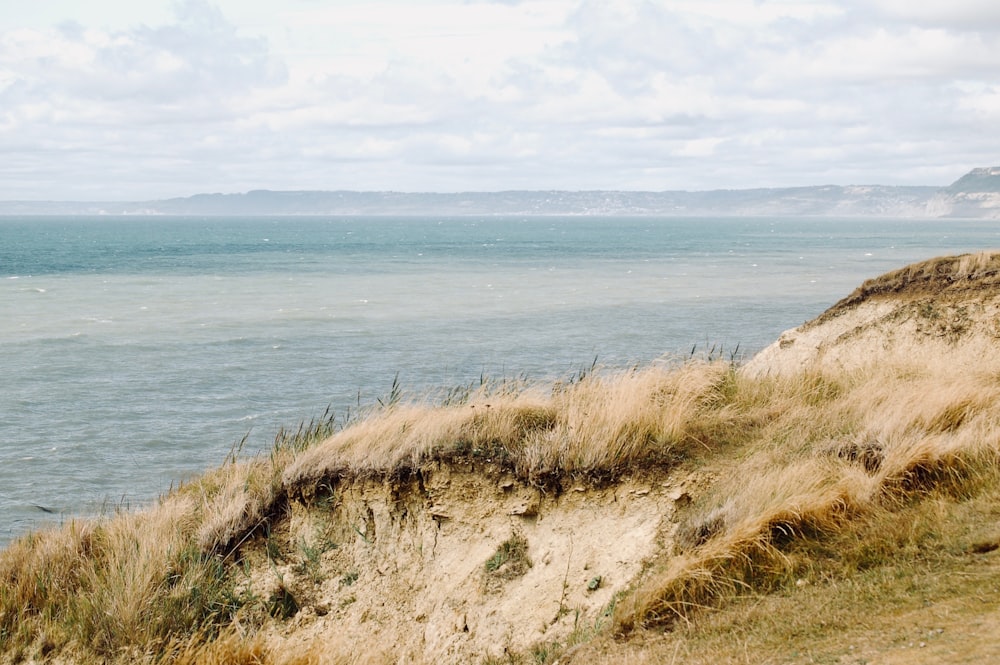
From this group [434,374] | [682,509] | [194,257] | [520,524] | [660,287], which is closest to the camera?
[682,509]

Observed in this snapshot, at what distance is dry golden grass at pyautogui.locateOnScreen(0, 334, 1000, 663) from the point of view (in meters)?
7.76

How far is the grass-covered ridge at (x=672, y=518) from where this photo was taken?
727cm

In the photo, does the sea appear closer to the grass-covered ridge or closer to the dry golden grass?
the dry golden grass

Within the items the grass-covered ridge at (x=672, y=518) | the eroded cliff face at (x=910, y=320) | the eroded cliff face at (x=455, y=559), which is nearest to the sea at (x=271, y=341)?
the eroded cliff face at (x=910, y=320)

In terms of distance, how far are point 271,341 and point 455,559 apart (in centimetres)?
2712

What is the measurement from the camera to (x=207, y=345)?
113ft

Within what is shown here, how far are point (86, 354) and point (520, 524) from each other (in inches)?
1066

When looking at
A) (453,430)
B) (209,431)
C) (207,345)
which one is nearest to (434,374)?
(209,431)

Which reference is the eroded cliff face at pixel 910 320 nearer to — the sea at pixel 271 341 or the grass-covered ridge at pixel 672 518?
the sea at pixel 271 341

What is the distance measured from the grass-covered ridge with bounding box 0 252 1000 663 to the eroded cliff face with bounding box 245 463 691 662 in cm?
6

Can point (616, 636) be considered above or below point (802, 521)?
below

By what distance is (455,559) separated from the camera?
9477mm

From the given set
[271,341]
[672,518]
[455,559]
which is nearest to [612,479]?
[672,518]

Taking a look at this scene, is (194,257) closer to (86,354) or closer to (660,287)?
(660,287)
